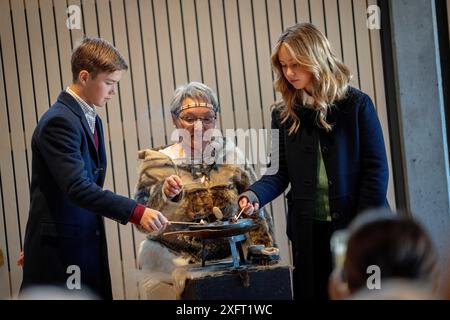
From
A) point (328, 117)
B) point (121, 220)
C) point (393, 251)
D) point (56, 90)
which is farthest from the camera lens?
point (56, 90)

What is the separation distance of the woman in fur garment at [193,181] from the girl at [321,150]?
476 mm

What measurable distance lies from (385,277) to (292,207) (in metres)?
1.47

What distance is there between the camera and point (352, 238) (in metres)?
1.72

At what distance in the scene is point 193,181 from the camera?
372cm

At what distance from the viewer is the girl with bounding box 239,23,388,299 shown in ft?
10.3

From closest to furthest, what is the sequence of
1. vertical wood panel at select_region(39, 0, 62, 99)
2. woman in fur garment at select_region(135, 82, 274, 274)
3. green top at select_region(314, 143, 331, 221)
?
1. green top at select_region(314, 143, 331, 221)
2. woman in fur garment at select_region(135, 82, 274, 274)
3. vertical wood panel at select_region(39, 0, 62, 99)

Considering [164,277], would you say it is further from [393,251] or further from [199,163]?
[393,251]

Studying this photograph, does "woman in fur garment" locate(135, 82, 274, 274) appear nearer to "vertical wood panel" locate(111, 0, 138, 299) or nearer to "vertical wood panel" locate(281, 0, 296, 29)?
"vertical wood panel" locate(111, 0, 138, 299)

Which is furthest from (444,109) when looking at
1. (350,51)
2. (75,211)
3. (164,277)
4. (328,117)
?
(75,211)

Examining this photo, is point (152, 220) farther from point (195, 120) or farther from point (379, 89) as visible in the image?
point (379, 89)

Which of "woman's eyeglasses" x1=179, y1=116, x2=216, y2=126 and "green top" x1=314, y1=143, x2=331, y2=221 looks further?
"woman's eyeglasses" x1=179, y1=116, x2=216, y2=126

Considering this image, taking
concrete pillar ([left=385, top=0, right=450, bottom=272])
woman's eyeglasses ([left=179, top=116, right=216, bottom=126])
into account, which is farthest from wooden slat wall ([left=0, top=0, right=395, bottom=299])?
woman's eyeglasses ([left=179, top=116, right=216, bottom=126])

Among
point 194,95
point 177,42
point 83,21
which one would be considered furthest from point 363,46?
point 83,21

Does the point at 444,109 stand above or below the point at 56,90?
below
